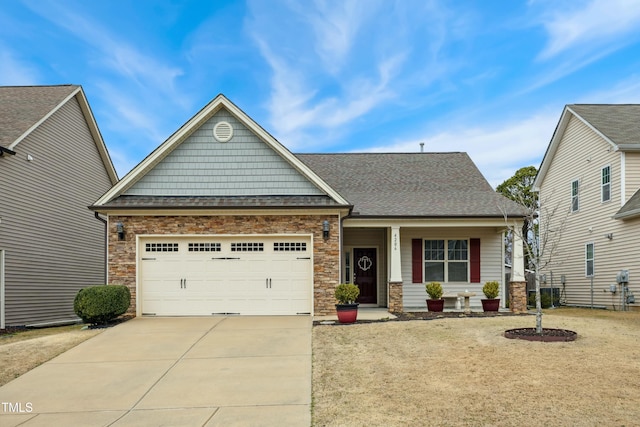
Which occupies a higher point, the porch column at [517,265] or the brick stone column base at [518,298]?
the porch column at [517,265]

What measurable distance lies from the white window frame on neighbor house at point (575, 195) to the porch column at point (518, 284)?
729 cm

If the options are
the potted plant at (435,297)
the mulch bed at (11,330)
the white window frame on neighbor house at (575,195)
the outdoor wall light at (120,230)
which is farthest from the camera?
the white window frame on neighbor house at (575,195)

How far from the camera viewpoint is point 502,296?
17781mm

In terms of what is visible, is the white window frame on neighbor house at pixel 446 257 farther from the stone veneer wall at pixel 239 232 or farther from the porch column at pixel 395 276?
the stone veneer wall at pixel 239 232

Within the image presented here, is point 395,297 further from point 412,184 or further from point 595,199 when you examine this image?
point 595,199

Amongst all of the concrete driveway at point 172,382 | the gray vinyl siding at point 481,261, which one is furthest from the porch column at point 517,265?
the concrete driveway at point 172,382

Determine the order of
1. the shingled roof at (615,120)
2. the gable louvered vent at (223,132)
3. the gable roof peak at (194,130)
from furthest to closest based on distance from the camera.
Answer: the shingled roof at (615,120), the gable louvered vent at (223,132), the gable roof peak at (194,130)

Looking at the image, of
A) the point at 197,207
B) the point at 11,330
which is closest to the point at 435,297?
the point at 197,207

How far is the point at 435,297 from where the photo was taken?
15984mm

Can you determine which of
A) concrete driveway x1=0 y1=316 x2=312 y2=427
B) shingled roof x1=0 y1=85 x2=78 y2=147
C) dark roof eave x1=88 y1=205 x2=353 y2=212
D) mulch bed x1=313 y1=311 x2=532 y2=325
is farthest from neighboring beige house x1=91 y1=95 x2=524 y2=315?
shingled roof x1=0 y1=85 x2=78 y2=147

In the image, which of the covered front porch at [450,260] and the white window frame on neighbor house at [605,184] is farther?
the white window frame on neighbor house at [605,184]

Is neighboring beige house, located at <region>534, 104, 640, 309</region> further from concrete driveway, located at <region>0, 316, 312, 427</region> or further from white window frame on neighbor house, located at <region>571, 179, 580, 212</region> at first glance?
concrete driveway, located at <region>0, 316, 312, 427</region>

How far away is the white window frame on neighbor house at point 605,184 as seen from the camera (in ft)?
63.1

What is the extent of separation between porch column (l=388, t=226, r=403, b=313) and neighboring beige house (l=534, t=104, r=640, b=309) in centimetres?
471
